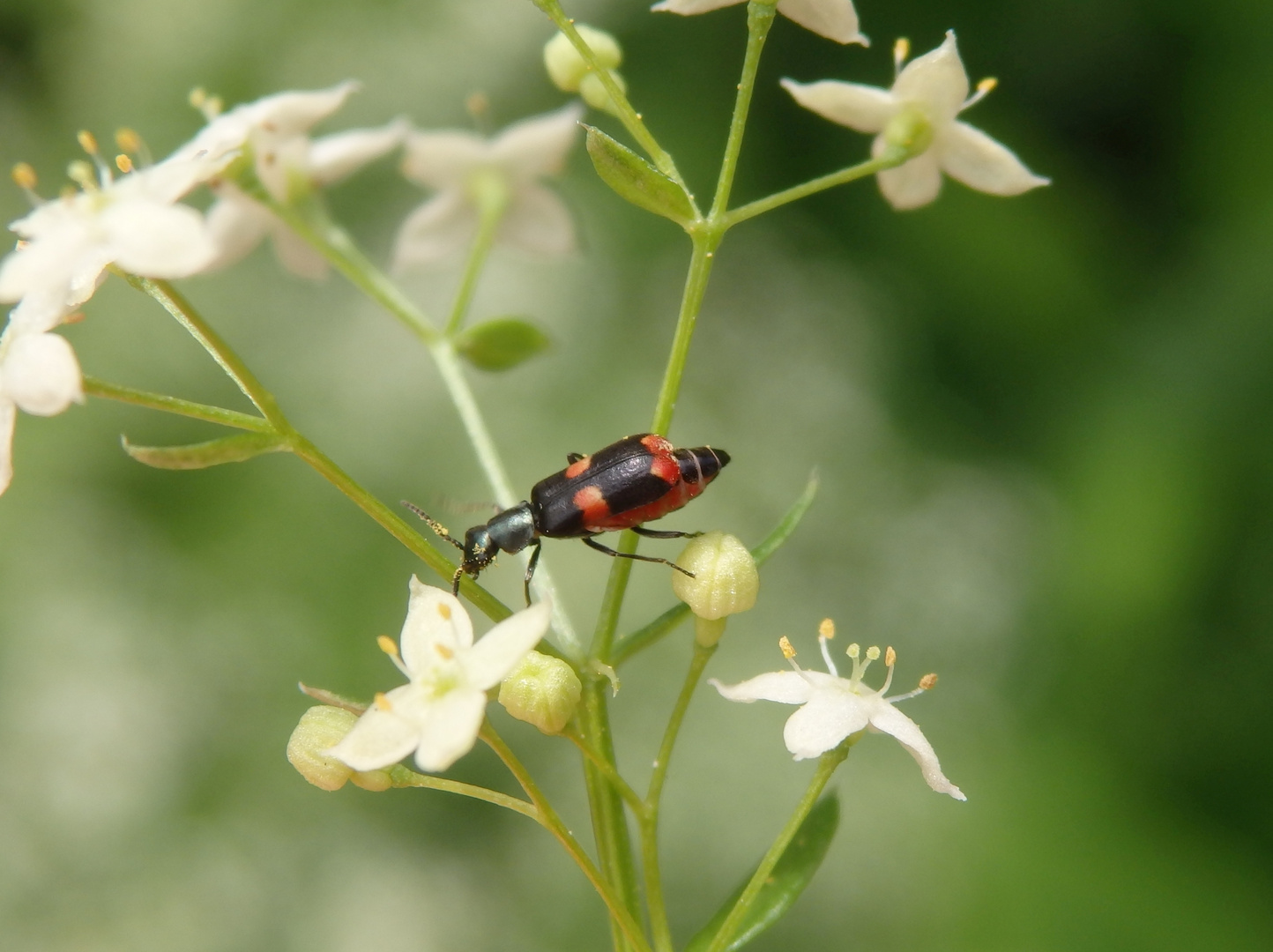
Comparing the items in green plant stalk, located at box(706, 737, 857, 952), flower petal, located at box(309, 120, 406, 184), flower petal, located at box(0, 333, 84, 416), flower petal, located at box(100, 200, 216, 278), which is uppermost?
flower petal, located at box(309, 120, 406, 184)

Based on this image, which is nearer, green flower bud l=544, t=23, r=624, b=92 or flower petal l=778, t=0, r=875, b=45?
flower petal l=778, t=0, r=875, b=45

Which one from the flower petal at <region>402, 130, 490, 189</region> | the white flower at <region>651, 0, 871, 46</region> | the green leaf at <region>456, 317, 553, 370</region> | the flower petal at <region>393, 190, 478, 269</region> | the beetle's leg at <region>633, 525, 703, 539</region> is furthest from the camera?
the flower petal at <region>393, 190, 478, 269</region>

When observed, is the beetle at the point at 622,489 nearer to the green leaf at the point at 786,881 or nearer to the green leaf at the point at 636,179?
the green leaf at the point at 636,179

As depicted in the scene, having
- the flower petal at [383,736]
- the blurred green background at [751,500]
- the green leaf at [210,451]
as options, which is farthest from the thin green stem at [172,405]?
the blurred green background at [751,500]

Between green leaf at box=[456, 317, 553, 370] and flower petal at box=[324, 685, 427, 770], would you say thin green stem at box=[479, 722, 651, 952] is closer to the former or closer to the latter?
flower petal at box=[324, 685, 427, 770]

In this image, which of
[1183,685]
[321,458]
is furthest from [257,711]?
[1183,685]

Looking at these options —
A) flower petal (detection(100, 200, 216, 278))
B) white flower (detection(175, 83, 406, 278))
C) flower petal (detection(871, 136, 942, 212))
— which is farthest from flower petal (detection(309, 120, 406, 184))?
flower petal (detection(871, 136, 942, 212))

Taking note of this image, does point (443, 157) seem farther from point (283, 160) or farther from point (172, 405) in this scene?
point (172, 405)

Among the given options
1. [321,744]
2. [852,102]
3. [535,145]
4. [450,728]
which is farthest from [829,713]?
[535,145]
